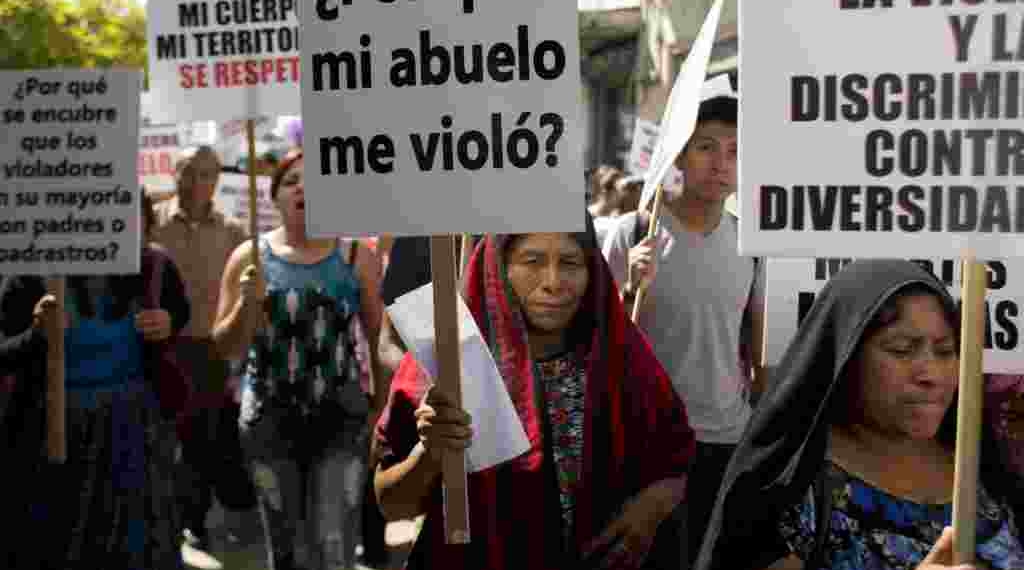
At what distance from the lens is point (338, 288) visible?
5992 mm

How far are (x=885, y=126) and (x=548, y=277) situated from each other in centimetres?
106

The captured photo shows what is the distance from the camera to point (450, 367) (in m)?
3.36

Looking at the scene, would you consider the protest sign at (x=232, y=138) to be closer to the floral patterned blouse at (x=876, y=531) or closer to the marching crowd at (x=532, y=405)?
the marching crowd at (x=532, y=405)

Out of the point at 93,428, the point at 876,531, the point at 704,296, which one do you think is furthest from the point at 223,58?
the point at 876,531

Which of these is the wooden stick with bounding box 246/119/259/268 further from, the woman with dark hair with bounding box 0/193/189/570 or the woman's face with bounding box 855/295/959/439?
the woman's face with bounding box 855/295/959/439

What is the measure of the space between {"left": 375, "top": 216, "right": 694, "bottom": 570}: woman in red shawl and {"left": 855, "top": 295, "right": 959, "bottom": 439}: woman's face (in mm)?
866

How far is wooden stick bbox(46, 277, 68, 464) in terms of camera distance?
5.13 meters

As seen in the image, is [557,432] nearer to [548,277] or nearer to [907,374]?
[548,277]

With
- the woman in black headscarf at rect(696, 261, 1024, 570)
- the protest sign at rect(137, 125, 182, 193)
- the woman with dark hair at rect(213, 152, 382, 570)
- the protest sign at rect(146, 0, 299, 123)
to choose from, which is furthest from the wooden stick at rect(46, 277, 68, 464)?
the protest sign at rect(137, 125, 182, 193)

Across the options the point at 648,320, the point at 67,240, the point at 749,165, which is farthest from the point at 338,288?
the point at 749,165

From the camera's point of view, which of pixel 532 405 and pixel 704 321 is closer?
pixel 532 405

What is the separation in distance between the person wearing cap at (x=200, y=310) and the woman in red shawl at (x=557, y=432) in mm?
4079

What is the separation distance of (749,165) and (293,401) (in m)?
Answer: 3.27

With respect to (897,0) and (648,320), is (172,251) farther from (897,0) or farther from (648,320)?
(897,0)
